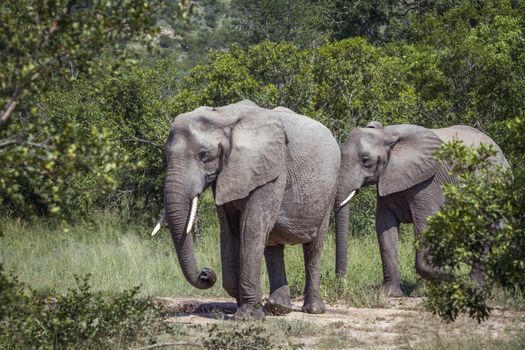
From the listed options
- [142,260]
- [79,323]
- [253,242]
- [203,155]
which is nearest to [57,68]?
[79,323]

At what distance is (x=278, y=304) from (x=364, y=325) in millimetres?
1177

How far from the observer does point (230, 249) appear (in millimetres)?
12953

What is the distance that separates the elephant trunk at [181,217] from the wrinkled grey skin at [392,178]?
388cm

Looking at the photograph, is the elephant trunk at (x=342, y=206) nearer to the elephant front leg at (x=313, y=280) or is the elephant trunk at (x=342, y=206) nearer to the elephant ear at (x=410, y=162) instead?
the elephant ear at (x=410, y=162)

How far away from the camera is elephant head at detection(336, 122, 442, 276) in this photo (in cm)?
1588

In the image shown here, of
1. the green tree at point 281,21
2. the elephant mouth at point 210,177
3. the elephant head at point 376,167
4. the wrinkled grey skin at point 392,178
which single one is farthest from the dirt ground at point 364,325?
the green tree at point 281,21

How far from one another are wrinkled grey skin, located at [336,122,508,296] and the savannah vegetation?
0.58m

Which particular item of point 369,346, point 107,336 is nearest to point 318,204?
point 369,346

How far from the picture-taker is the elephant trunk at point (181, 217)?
1210 cm

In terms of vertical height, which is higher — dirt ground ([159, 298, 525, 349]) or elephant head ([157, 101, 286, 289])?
elephant head ([157, 101, 286, 289])

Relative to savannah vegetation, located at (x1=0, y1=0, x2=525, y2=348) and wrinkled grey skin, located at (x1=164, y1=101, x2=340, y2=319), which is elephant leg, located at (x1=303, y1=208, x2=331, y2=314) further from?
savannah vegetation, located at (x1=0, y1=0, x2=525, y2=348)

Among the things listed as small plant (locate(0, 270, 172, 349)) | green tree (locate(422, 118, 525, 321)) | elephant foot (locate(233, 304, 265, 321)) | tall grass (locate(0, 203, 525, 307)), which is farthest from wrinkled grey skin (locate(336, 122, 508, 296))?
green tree (locate(422, 118, 525, 321))

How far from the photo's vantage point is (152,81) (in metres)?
20.7

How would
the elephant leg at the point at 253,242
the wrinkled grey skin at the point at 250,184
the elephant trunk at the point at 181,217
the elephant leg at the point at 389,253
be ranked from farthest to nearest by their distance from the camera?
the elephant leg at the point at 389,253, the elephant leg at the point at 253,242, the wrinkled grey skin at the point at 250,184, the elephant trunk at the point at 181,217
